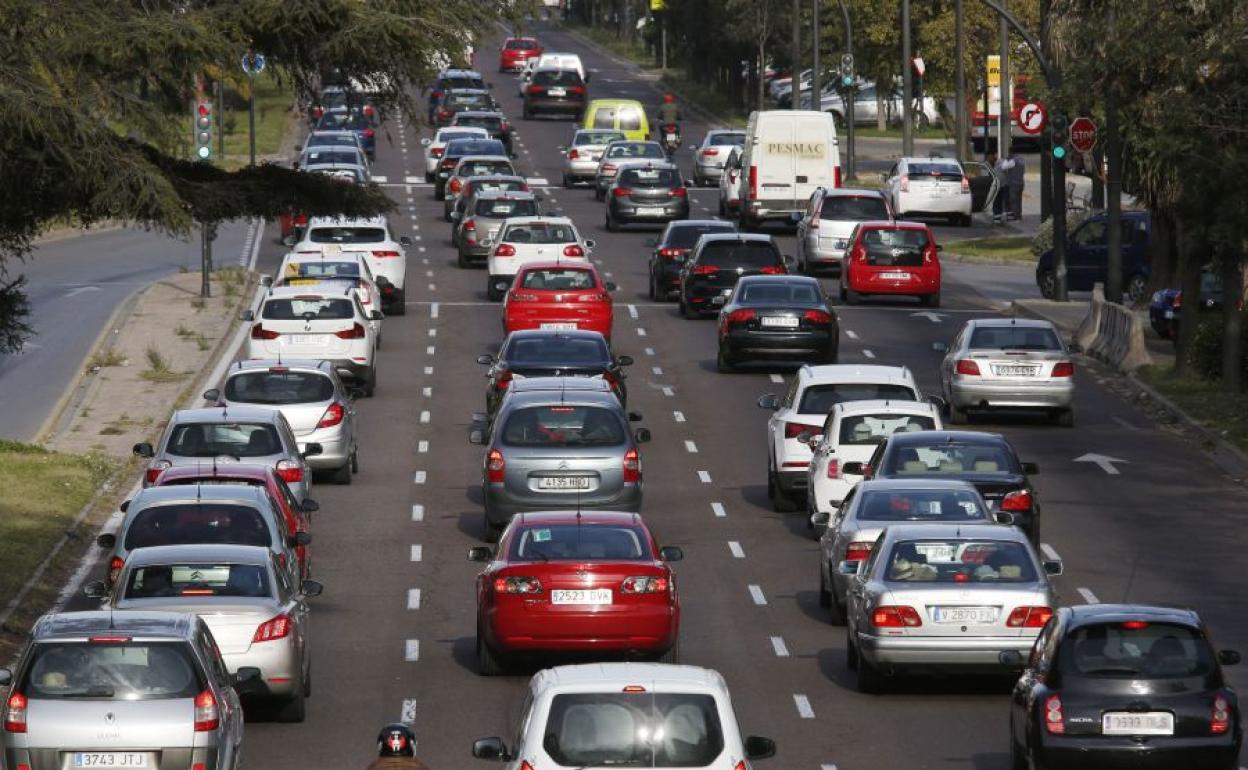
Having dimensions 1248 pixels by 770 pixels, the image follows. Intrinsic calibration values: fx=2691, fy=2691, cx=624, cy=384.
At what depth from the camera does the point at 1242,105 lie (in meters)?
34.1

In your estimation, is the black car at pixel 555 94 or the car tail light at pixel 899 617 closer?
the car tail light at pixel 899 617

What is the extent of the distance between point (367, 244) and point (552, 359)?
13418mm

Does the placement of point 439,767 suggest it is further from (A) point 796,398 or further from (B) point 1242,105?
(B) point 1242,105

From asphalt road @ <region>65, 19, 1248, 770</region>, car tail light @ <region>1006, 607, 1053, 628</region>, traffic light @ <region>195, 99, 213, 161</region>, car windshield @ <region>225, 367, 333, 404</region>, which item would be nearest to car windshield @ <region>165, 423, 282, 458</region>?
asphalt road @ <region>65, 19, 1248, 770</region>

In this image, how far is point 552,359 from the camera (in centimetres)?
3453

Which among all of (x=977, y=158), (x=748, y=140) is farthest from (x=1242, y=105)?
(x=977, y=158)

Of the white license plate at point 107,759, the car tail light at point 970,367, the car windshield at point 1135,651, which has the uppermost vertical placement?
the car windshield at point 1135,651

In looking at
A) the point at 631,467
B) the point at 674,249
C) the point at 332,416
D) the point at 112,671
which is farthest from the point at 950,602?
the point at 674,249

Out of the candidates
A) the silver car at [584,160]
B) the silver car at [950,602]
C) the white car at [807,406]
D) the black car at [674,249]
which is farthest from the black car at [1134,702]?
the silver car at [584,160]

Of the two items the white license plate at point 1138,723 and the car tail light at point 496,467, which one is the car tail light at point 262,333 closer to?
the car tail light at point 496,467

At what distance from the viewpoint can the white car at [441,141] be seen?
249 feet

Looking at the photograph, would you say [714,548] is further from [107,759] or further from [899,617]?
[107,759]

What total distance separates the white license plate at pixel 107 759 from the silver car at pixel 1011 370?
2165 cm

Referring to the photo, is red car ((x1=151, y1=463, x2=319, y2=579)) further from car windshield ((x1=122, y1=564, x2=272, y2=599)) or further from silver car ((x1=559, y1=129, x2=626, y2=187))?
silver car ((x1=559, y1=129, x2=626, y2=187))
